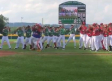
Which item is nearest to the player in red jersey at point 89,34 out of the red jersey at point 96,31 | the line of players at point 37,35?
the red jersey at point 96,31

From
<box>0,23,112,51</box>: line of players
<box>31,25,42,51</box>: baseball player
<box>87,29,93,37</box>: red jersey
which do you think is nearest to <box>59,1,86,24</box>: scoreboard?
<box>0,23,112,51</box>: line of players

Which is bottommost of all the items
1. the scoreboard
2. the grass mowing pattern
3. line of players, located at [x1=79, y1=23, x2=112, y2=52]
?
the grass mowing pattern

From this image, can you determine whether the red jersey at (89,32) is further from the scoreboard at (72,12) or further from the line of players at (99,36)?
the scoreboard at (72,12)

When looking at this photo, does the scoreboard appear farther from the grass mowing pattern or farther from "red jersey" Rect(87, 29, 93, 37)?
the grass mowing pattern

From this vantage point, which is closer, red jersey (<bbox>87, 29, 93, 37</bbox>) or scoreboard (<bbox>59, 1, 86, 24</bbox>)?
red jersey (<bbox>87, 29, 93, 37</bbox>)

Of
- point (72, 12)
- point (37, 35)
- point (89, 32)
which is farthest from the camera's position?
point (72, 12)

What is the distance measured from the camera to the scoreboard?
40000 mm

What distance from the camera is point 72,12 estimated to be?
1590 inches

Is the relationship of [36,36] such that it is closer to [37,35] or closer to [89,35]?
[37,35]

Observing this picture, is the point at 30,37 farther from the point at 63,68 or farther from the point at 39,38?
the point at 63,68

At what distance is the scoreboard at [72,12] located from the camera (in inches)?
1575

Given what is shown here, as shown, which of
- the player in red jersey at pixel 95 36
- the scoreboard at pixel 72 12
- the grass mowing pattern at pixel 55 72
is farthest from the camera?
the scoreboard at pixel 72 12

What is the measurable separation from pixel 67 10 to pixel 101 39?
18.2 m

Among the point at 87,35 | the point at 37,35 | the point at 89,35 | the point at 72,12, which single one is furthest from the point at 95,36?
the point at 72,12
